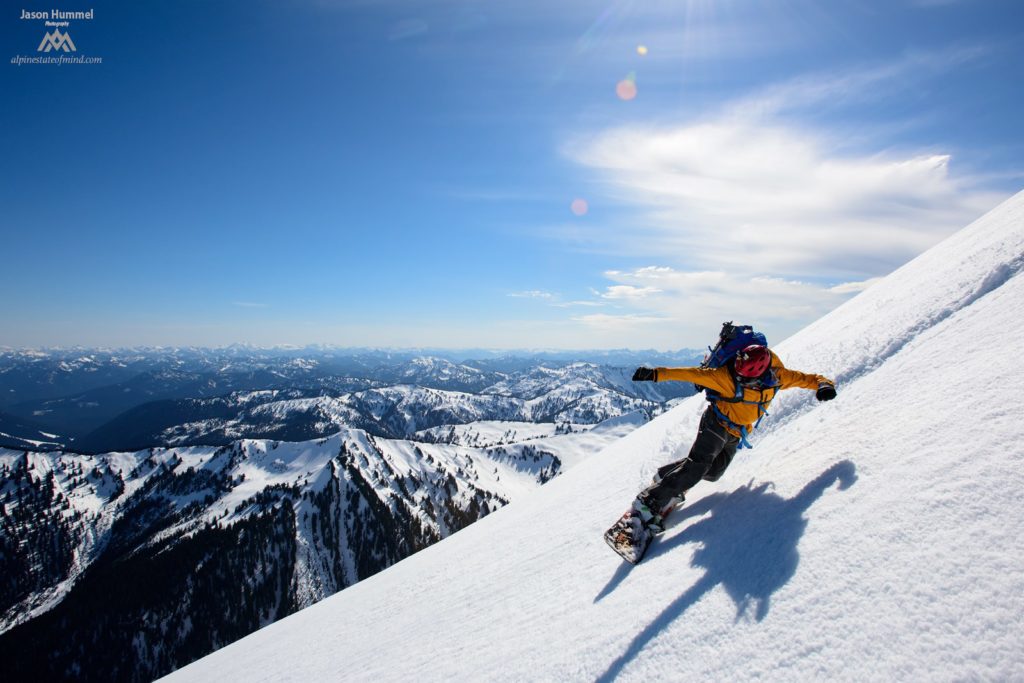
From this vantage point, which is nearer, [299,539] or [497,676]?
[497,676]

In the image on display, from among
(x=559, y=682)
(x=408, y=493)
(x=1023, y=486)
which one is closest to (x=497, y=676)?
(x=559, y=682)

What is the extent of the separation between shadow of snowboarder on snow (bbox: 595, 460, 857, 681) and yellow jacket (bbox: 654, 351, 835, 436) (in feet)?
2.95

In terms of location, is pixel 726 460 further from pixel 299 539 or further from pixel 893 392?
pixel 299 539

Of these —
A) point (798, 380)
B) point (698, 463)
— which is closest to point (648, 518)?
point (698, 463)

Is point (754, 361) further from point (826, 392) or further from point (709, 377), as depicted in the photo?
point (826, 392)

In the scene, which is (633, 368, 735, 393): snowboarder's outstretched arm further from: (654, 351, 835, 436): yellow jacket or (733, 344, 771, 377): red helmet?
(733, 344, 771, 377): red helmet

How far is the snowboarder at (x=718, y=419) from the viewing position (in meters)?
5.33

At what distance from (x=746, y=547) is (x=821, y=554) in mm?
733

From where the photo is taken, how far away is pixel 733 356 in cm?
551

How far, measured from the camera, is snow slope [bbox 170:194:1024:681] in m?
2.72

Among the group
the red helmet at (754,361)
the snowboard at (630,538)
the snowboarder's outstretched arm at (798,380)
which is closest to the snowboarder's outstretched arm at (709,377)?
the red helmet at (754,361)

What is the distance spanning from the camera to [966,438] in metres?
3.64

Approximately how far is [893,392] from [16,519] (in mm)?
282331

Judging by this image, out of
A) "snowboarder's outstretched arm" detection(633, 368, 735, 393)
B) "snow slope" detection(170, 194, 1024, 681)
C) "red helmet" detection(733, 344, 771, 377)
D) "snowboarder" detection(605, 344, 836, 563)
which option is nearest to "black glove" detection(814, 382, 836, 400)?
"snowboarder" detection(605, 344, 836, 563)
